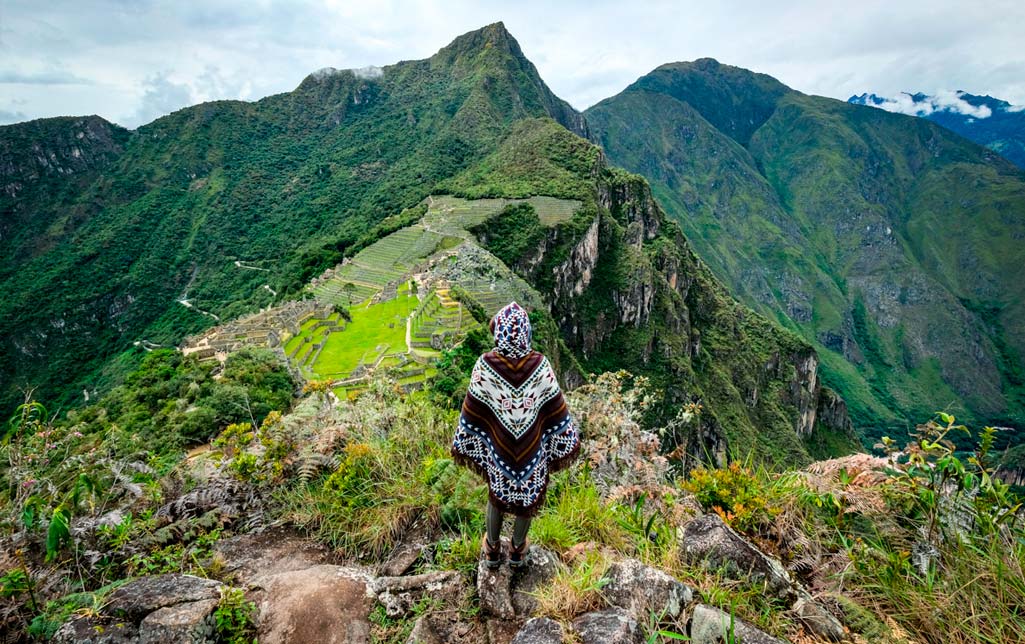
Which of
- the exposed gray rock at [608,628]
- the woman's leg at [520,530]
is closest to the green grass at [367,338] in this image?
the woman's leg at [520,530]

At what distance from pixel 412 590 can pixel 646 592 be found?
1319 mm

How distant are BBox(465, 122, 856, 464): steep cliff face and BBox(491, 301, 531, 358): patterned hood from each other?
37971mm

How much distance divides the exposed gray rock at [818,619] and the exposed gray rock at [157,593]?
305 cm

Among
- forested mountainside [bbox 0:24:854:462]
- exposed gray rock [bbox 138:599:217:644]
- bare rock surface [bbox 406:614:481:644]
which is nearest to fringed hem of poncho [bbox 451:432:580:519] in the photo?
bare rock surface [bbox 406:614:481:644]

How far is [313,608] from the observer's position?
2611mm

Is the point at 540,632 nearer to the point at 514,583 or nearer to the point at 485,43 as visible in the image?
the point at 514,583

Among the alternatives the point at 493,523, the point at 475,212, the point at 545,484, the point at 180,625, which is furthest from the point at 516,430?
the point at 475,212

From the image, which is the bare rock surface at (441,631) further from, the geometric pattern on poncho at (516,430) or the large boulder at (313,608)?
the geometric pattern on poncho at (516,430)

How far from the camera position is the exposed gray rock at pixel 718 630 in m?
2.21

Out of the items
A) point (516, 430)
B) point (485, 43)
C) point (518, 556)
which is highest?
point (485, 43)

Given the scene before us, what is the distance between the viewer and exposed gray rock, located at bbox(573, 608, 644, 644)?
221 centimetres

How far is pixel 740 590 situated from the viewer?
2537 millimetres

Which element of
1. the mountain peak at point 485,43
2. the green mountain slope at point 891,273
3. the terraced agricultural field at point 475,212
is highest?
the mountain peak at point 485,43

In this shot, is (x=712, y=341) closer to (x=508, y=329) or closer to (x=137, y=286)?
(x=508, y=329)
